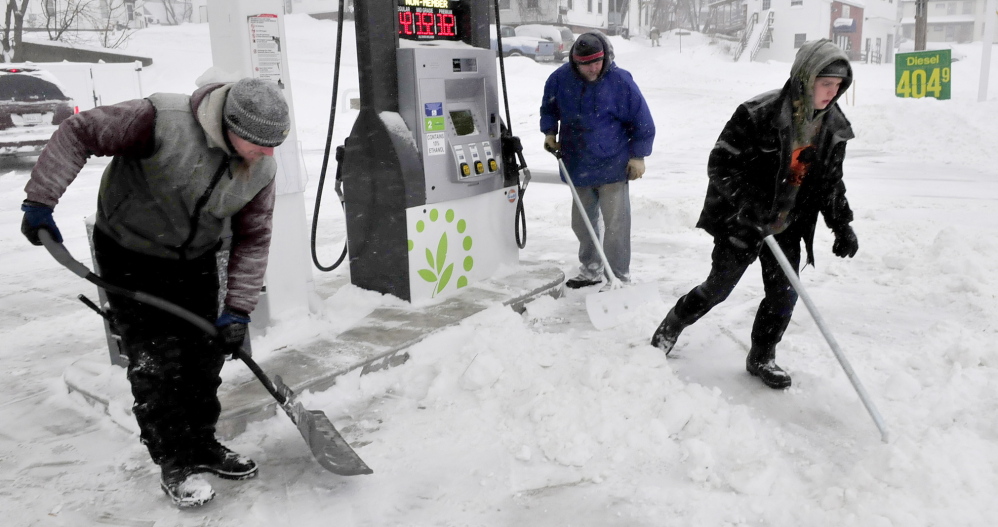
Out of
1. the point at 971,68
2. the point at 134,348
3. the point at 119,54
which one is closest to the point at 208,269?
the point at 134,348

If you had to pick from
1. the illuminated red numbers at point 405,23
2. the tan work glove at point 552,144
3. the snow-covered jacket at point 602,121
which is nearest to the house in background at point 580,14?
the tan work glove at point 552,144

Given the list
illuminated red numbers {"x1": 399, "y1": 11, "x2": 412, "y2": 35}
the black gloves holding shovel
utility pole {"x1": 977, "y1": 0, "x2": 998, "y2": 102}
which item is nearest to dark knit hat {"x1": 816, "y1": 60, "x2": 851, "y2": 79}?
the black gloves holding shovel

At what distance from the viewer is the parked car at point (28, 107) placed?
11.7 metres

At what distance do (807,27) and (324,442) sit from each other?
33.4 metres

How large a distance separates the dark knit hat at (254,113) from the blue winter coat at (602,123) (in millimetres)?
2961

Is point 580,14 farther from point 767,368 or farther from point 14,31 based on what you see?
point 767,368

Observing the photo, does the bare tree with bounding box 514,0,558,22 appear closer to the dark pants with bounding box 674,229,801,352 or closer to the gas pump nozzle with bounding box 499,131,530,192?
the gas pump nozzle with bounding box 499,131,530,192

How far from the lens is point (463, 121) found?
4832 mm

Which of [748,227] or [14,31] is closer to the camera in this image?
[748,227]

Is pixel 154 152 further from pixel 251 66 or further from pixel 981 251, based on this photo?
pixel 981 251

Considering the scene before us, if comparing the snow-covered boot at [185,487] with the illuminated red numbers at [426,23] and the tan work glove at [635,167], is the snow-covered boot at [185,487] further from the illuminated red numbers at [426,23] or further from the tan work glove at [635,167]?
the tan work glove at [635,167]

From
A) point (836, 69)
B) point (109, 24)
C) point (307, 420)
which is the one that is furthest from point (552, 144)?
point (109, 24)

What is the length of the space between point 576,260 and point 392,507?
375 centimetres

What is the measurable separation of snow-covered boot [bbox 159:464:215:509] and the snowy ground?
0.05 m
